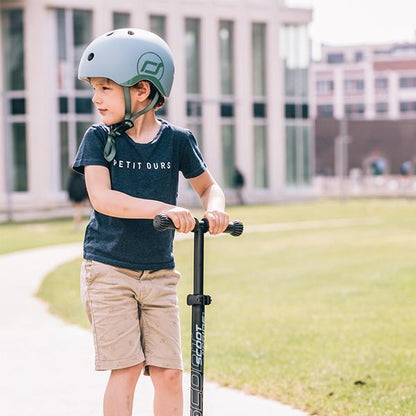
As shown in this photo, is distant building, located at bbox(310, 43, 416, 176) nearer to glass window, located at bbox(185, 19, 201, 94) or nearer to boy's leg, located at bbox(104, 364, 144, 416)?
glass window, located at bbox(185, 19, 201, 94)

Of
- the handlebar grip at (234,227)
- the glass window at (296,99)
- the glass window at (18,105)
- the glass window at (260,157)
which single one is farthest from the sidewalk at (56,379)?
the glass window at (296,99)

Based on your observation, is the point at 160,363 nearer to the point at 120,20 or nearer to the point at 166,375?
the point at 166,375

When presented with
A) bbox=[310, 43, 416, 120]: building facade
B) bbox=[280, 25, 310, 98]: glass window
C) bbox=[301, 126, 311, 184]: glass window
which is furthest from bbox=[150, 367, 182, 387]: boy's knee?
bbox=[310, 43, 416, 120]: building facade

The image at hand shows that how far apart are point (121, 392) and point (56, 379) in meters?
2.46

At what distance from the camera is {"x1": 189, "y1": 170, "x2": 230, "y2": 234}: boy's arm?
→ 3707mm

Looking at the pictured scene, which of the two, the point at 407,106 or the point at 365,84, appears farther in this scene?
the point at 365,84

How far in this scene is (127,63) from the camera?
3.82 metres

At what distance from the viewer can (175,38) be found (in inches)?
1687

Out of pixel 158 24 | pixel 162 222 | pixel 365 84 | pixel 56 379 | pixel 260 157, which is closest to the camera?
pixel 162 222

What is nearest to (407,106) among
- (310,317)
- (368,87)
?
(368,87)

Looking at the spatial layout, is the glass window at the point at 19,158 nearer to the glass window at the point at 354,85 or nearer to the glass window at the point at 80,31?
the glass window at the point at 80,31

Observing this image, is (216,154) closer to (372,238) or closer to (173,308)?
(372,238)

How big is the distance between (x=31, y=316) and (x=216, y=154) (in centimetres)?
3532

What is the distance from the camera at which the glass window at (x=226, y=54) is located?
149 feet
